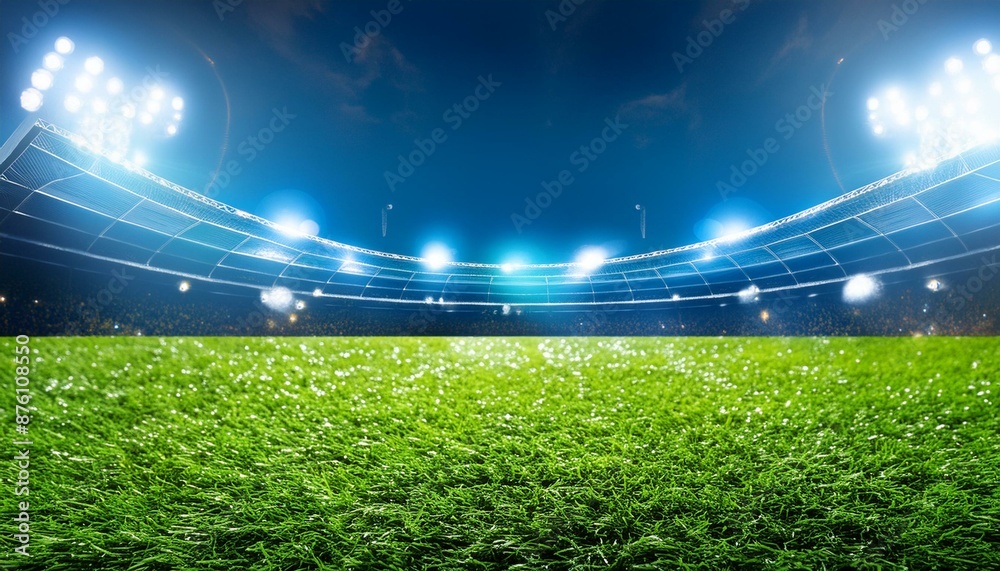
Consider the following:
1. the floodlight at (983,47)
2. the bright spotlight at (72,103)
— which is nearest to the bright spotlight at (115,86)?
the bright spotlight at (72,103)

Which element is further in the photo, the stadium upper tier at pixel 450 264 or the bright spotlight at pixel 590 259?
the bright spotlight at pixel 590 259

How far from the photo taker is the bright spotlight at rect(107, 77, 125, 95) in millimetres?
2043

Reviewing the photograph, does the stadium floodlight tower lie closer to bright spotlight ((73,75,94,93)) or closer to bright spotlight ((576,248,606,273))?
bright spotlight ((73,75,94,93))

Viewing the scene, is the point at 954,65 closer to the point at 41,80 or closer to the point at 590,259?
the point at 590,259

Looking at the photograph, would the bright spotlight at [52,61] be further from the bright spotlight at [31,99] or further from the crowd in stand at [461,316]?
the crowd in stand at [461,316]

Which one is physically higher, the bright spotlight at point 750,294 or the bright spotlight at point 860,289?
the bright spotlight at point 750,294

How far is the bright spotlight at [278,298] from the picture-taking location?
234cm

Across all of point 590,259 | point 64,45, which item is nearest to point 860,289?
point 590,259

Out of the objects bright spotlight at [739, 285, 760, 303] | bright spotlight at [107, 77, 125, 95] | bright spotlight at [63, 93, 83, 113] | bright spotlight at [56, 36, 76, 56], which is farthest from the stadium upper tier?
bright spotlight at [56, 36, 76, 56]

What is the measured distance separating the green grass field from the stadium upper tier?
1.46 feet

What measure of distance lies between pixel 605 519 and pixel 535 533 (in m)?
0.20

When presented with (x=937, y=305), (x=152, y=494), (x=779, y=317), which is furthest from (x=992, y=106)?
(x=152, y=494)

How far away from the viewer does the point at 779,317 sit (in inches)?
95.2

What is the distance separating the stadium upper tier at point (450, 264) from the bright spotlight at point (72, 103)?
116 mm
